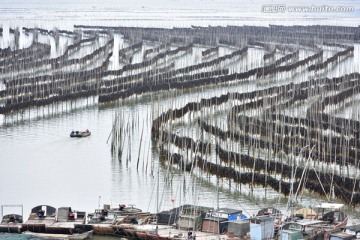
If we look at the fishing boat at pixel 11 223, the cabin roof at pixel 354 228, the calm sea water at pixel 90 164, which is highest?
the calm sea water at pixel 90 164

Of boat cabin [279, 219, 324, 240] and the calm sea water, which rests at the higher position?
the calm sea water

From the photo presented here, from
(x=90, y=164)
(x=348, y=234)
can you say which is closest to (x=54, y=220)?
(x=348, y=234)

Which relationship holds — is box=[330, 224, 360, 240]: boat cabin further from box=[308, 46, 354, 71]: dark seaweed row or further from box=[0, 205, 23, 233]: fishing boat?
box=[308, 46, 354, 71]: dark seaweed row

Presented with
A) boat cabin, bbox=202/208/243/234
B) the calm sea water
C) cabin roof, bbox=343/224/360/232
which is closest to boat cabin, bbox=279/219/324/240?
cabin roof, bbox=343/224/360/232

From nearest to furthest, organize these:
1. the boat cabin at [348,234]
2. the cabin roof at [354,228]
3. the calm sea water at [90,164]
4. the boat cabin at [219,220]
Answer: the boat cabin at [348,234] → the cabin roof at [354,228] → the boat cabin at [219,220] → the calm sea water at [90,164]

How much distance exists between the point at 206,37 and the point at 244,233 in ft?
128

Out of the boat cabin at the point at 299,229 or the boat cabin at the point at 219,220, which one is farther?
the boat cabin at the point at 219,220

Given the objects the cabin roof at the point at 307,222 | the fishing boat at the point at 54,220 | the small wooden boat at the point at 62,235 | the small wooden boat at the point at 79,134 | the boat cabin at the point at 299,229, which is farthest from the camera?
the small wooden boat at the point at 79,134

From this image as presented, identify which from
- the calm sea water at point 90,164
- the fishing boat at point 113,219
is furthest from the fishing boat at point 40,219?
the calm sea water at point 90,164

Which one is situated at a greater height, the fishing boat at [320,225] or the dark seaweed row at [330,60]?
the dark seaweed row at [330,60]

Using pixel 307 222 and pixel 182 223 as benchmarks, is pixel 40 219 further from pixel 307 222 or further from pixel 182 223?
pixel 307 222

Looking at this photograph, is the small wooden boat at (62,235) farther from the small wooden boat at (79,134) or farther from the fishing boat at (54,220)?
the small wooden boat at (79,134)

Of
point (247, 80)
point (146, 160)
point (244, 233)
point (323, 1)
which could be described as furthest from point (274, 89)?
point (323, 1)

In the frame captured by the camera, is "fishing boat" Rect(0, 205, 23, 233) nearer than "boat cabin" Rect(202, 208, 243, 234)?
No
